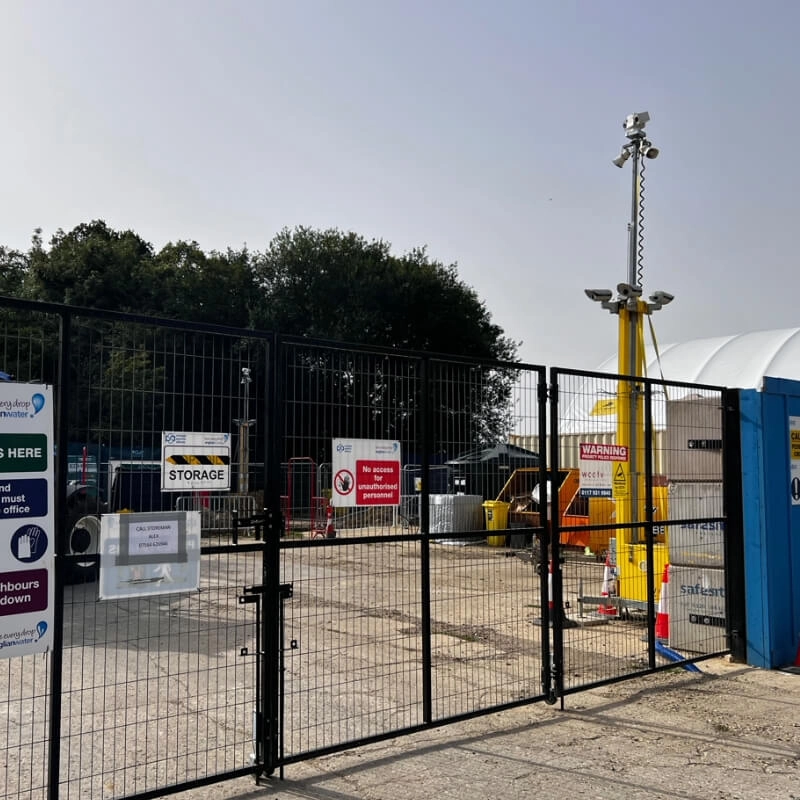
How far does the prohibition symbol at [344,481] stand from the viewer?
5.57 meters

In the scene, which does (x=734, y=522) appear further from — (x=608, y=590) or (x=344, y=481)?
(x=344, y=481)

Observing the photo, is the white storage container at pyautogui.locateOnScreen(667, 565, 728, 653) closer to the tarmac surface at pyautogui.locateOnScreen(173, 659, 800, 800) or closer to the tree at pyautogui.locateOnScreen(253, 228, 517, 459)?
the tarmac surface at pyautogui.locateOnScreen(173, 659, 800, 800)


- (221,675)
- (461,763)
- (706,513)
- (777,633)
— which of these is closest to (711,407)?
(706,513)

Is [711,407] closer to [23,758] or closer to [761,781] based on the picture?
[761,781]

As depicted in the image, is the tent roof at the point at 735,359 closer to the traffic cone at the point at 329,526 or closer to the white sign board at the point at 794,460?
the white sign board at the point at 794,460

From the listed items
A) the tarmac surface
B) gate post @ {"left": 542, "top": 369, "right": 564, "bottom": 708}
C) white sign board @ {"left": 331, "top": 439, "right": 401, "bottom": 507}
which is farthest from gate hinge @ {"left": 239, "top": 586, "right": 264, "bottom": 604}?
gate post @ {"left": 542, "top": 369, "right": 564, "bottom": 708}

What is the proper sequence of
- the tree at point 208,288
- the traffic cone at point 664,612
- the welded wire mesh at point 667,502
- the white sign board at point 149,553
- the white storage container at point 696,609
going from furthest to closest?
the tree at point 208,288, the traffic cone at point 664,612, the white storage container at point 696,609, the welded wire mesh at point 667,502, the white sign board at point 149,553

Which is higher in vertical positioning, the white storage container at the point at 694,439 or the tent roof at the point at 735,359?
the tent roof at the point at 735,359

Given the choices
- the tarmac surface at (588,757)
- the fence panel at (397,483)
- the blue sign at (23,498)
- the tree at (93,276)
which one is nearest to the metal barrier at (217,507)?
the fence panel at (397,483)

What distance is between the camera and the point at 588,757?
545 cm

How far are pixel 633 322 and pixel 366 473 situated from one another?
627 cm

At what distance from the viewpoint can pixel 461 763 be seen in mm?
5293

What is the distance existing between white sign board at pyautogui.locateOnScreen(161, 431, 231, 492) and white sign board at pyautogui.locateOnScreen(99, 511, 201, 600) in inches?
7.4

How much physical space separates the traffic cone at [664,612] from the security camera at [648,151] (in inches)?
221
